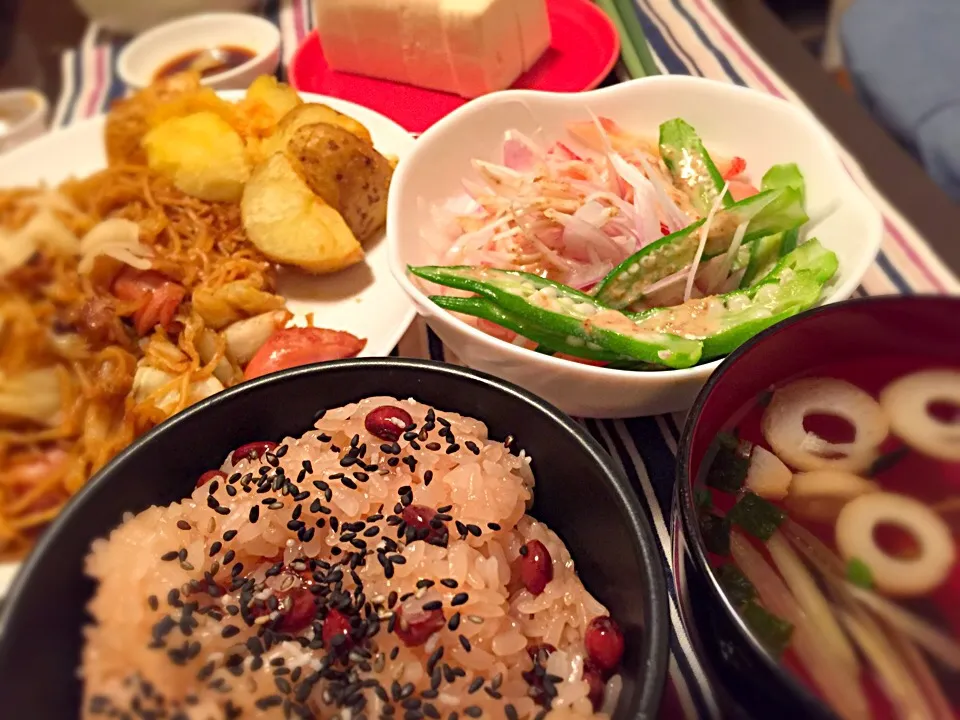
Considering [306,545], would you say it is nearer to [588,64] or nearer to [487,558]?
[487,558]

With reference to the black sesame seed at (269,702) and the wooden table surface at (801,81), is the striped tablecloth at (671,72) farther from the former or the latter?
the black sesame seed at (269,702)

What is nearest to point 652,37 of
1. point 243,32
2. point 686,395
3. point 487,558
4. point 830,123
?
point 830,123

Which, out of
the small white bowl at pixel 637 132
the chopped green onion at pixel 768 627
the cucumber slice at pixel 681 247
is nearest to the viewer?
the chopped green onion at pixel 768 627

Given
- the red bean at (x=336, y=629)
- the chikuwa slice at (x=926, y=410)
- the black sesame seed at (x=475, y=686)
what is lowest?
the red bean at (x=336, y=629)

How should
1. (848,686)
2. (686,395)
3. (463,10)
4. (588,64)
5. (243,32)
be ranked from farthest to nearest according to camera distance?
(243,32) < (588,64) < (463,10) < (686,395) < (848,686)

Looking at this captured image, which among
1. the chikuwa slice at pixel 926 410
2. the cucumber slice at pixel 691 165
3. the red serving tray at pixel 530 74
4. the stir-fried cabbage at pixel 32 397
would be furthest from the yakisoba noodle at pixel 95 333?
the chikuwa slice at pixel 926 410

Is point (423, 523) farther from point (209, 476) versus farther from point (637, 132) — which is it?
point (637, 132)
